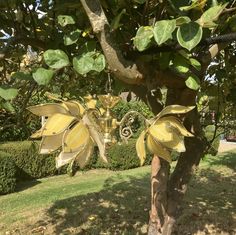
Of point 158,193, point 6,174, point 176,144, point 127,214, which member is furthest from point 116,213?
point 6,174

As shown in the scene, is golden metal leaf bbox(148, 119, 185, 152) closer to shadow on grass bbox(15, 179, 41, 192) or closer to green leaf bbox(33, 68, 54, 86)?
green leaf bbox(33, 68, 54, 86)

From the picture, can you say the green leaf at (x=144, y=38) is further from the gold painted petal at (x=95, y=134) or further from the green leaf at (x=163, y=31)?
the gold painted petal at (x=95, y=134)

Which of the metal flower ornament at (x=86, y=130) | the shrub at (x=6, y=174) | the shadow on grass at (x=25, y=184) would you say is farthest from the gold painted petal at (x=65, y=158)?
the shadow on grass at (x=25, y=184)

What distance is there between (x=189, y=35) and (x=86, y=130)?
0.37m

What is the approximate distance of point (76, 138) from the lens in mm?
996

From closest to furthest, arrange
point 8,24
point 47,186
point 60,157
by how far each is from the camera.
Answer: point 60,157 → point 8,24 → point 47,186

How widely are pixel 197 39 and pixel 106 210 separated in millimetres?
4721

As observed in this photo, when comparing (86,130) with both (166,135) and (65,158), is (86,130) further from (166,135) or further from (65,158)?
(166,135)

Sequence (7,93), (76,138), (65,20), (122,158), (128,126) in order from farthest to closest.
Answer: (122,158), (65,20), (7,93), (128,126), (76,138)

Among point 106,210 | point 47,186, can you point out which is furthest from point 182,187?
point 47,186

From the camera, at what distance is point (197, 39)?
1125 millimetres

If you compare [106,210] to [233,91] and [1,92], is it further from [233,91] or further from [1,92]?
[1,92]

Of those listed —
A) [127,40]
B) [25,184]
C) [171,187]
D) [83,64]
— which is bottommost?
[25,184]

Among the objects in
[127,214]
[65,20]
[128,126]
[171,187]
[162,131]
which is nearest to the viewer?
[162,131]
